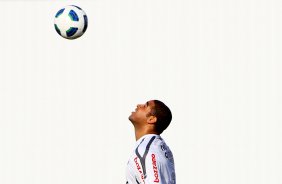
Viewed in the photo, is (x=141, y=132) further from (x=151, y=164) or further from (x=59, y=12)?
(x=59, y=12)

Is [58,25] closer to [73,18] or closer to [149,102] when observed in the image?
[73,18]

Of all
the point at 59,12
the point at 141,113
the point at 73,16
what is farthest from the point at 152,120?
the point at 59,12

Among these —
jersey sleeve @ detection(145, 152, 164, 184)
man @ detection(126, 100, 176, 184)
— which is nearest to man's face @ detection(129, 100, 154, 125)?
man @ detection(126, 100, 176, 184)

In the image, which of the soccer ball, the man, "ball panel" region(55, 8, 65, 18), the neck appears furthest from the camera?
"ball panel" region(55, 8, 65, 18)

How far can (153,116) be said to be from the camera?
939 cm

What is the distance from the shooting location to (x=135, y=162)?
8.91m

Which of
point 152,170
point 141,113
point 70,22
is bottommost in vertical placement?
point 152,170

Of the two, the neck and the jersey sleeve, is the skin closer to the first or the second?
the neck

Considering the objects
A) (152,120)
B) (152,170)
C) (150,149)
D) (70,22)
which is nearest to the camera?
(152,170)

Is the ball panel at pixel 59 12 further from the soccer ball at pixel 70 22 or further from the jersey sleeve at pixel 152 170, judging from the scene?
the jersey sleeve at pixel 152 170

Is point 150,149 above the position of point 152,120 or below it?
below

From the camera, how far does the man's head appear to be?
9391 mm

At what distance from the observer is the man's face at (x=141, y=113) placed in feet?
30.9

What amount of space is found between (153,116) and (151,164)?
91 centimetres
